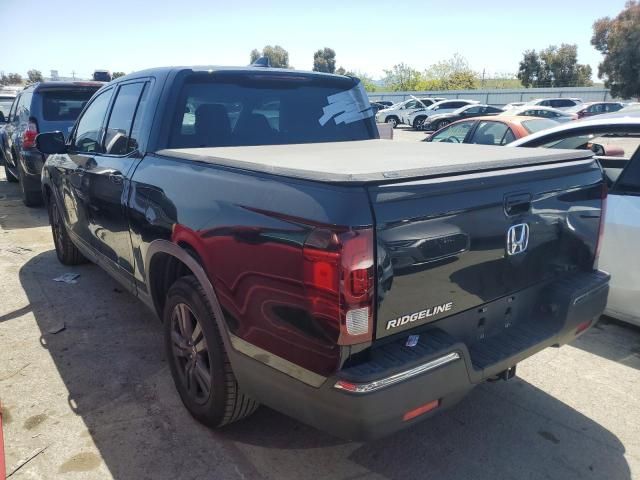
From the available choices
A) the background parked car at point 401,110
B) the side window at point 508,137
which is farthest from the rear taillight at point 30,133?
the background parked car at point 401,110

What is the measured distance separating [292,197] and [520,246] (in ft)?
3.50

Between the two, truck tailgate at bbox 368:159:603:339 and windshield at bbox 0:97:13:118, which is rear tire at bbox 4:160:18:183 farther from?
truck tailgate at bbox 368:159:603:339

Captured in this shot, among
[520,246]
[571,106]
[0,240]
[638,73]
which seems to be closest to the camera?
[520,246]

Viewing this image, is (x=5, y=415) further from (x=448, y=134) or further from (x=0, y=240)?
(x=448, y=134)

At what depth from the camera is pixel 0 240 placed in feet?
21.8

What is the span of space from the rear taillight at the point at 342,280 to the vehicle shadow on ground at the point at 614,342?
2594 mm

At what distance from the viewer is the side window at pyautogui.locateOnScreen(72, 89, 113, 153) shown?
158 inches

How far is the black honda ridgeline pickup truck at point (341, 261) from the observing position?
71.1 inches

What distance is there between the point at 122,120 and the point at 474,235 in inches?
106

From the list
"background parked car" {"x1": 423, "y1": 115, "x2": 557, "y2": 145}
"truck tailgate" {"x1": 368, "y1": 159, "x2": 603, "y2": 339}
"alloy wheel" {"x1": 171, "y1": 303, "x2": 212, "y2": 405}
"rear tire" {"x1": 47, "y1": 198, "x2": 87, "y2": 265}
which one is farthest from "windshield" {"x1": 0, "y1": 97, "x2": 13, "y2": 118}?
"truck tailgate" {"x1": 368, "y1": 159, "x2": 603, "y2": 339}

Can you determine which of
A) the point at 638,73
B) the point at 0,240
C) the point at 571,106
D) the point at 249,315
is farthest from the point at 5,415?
the point at 638,73

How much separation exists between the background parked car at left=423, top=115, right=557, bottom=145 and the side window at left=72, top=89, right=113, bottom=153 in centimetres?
591

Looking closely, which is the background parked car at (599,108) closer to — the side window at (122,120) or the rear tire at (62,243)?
the rear tire at (62,243)

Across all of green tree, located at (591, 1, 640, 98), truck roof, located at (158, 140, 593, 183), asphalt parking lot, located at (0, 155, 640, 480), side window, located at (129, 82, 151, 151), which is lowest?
asphalt parking lot, located at (0, 155, 640, 480)
